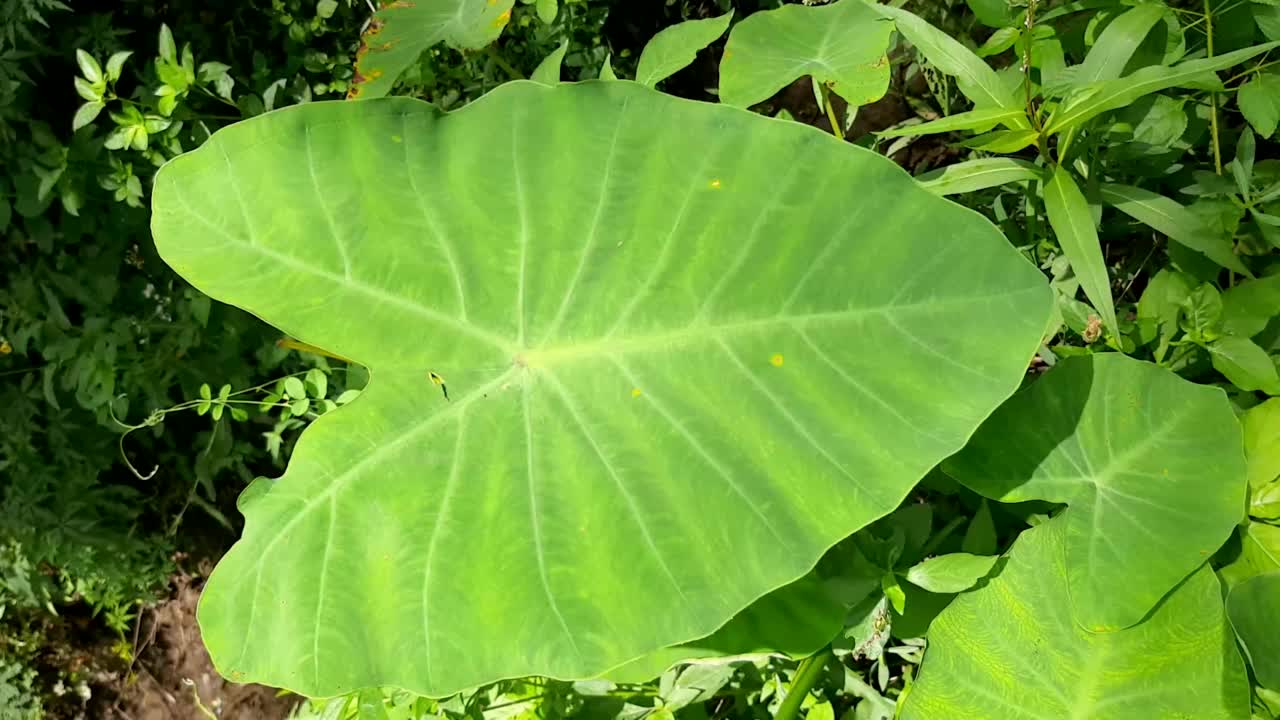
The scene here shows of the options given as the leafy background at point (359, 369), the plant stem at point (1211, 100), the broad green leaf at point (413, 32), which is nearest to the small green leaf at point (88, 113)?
the leafy background at point (359, 369)

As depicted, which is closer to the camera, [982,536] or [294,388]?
[982,536]

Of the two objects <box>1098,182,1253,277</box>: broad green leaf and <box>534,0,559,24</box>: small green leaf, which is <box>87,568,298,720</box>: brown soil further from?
<box>1098,182,1253,277</box>: broad green leaf

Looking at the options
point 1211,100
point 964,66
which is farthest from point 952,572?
point 1211,100

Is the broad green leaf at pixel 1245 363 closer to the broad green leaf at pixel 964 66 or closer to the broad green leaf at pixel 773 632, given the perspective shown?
the broad green leaf at pixel 964 66

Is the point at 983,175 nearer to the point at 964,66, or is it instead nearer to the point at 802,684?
the point at 964,66

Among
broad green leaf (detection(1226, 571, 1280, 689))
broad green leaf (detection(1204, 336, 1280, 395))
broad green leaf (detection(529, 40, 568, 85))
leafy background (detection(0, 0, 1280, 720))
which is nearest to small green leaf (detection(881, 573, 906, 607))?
leafy background (detection(0, 0, 1280, 720))

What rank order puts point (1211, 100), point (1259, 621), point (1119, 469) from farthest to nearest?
→ point (1211, 100) → point (1119, 469) → point (1259, 621)
